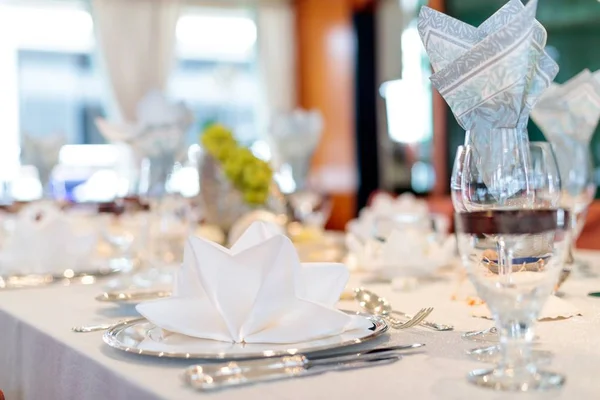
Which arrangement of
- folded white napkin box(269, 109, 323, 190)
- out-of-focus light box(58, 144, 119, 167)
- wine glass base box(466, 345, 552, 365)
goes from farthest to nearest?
out-of-focus light box(58, 144, 119, 167)
folded white napkin box(269, 109, 323, 190)
wine glass base box(466, 345, 552, 365)

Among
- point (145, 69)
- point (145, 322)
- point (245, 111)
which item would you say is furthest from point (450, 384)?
point (245, 111)

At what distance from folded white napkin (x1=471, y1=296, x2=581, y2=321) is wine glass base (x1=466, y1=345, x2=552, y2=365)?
0.21m

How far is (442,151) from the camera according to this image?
6.03 m

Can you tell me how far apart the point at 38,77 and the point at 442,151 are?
3.66 meters

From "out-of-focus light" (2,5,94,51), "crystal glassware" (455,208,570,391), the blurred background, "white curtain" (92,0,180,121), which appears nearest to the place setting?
"crystal glassware" (455,208,570,391)

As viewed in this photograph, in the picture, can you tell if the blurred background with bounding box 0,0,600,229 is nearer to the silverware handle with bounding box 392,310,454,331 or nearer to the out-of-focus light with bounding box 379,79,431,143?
the out-of-focus light with bounding box 379,79,431,143

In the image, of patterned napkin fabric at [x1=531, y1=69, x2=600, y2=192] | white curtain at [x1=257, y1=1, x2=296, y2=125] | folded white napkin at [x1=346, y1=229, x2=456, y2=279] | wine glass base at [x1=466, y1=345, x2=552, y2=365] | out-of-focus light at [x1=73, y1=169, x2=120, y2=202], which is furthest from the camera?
white curtain at [x1=257, y1=1, x2=296, y2=125]

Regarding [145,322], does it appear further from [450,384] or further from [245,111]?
[245,111]

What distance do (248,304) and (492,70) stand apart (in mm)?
360

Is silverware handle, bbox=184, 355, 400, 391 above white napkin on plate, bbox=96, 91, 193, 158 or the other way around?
the other way around

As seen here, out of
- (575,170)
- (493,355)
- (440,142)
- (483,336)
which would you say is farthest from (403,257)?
(440,142)

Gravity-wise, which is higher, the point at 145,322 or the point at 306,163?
the point at 306,163

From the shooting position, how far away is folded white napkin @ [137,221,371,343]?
849mm

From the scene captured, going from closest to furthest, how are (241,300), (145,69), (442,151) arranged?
(241,300) → (442,151) → (145,69)
